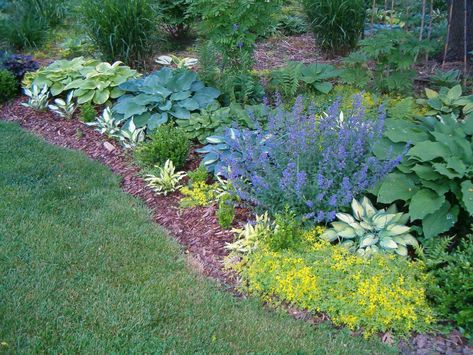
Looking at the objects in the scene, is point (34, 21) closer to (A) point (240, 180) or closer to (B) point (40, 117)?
(B) point (40, 117)

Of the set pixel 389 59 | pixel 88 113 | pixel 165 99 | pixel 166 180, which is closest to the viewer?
pixel 166 180

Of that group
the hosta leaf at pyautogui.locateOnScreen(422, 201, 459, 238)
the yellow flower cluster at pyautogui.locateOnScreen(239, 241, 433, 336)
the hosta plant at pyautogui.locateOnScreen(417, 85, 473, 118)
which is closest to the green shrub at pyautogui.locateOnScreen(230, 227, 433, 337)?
the yellow flower cluster at pyautogui.locateOnScreen(239, 241, 433, 336)

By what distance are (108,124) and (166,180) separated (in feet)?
4.90

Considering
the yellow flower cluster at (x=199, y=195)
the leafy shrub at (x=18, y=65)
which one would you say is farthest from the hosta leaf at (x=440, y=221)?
the leafy shrub at (x=18, y=65)

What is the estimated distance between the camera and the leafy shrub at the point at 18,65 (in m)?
6.90

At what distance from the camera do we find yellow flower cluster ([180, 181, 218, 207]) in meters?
4.14

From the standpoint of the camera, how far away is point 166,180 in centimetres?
436

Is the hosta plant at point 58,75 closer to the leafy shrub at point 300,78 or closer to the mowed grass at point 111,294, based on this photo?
the mowed grass at point 111,294

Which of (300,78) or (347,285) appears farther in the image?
(300,78)

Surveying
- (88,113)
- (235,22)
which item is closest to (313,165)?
(235,22)

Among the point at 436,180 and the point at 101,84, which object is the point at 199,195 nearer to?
the point at 436,180

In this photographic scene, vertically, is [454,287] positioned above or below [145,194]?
above

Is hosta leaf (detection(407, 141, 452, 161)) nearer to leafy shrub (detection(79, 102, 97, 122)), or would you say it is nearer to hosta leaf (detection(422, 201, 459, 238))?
hosta leaf (detection(422, 201, 459, 238))

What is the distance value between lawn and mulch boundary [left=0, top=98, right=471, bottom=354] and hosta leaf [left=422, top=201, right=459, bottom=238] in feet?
2.24
